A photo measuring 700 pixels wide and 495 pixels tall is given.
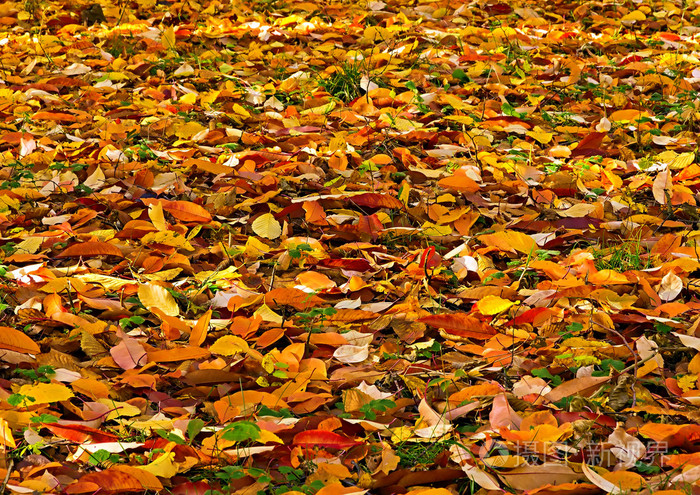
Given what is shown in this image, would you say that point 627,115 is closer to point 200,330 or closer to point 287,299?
point 287,299

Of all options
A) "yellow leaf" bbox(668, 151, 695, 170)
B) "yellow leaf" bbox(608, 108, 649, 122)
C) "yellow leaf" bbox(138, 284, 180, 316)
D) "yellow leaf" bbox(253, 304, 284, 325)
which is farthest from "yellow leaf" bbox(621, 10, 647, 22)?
"yellow leaf" bbox(138, 284, 180, 316)

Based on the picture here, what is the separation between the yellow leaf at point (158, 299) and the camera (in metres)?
2.03

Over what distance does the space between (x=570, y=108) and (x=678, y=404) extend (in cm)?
191

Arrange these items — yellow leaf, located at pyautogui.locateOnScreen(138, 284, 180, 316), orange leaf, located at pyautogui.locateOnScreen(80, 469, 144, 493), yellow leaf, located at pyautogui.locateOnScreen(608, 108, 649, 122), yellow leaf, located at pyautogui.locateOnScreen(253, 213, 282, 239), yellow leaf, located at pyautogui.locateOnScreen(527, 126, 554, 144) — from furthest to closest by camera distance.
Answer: yellow leaf, located at pyautogui.locateOnScreen(608, 108, 649, 122), yellow leaf, located at pyautogui.locateOnScreen(527, 126, 554, 144), yellow leaf, located at pyautogui.locateOnScreen(253, 213, 282, 239), yellow leaf, located at pyautogui.locateOnScreen(138, 284, 180, 316), orange leaf, located at pyautogui.locateOnScreen(80, 469, 144, 493)

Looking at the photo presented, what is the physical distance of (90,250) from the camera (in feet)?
7.47

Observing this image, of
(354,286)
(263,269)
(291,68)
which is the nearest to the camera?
(354,286)

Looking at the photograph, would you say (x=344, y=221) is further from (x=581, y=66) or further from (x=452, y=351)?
(x=581, y=66)

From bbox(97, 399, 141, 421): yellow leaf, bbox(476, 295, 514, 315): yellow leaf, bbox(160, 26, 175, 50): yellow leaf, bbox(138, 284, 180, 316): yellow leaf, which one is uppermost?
bbox(160, 26, 175, 50): yellow leaf

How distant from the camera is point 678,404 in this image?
1683 mm

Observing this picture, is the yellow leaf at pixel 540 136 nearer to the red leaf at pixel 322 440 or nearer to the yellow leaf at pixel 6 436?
the red leaf at pixel 322 440

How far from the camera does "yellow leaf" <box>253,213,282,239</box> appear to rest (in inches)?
95.7

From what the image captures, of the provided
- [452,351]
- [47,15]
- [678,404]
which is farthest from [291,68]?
[678,404]

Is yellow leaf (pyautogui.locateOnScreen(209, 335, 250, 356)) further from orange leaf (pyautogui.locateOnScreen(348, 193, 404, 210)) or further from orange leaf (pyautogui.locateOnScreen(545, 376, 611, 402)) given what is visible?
orange leaf (pyautogui.locateOnScreen(348, 193, 404, 210))

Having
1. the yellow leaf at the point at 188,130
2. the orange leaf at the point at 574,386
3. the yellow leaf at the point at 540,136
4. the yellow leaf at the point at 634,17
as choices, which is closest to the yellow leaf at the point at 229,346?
the orange leaf at the point at 574,386
